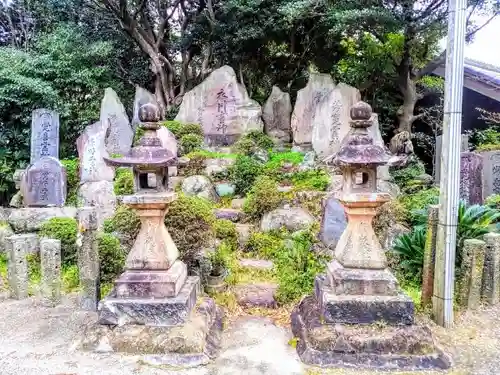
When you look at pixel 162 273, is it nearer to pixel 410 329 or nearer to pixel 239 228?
pixel 410 329

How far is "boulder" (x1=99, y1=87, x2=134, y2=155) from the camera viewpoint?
11.6m

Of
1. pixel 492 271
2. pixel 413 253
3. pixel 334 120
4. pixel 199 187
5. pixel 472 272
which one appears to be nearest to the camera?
pixel 472 272

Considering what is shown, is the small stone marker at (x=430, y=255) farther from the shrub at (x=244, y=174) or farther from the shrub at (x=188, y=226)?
the shrub at (x=244, y=174)

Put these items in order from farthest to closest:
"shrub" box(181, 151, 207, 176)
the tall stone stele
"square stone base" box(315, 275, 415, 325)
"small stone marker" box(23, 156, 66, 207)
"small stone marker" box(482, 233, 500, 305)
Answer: "shrub" box(181, 151, 207, 176) < "small stone marker" box(23, 156, 66, 207) < "small stone marker" box(482, 233, 500, 305) < "square stone base" box(315, 275, 415, 325) < the tall stone stele

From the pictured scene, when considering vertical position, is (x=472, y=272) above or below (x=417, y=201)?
below

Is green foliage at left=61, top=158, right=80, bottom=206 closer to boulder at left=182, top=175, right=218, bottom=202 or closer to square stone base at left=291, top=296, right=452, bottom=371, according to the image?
boulder at left=182, top=175, right=218, bottom=202

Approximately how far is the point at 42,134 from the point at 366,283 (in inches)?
345

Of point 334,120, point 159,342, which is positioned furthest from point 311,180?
point 159,342

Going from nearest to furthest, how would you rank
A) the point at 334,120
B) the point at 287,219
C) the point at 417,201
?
the point at 287,219, the point at 417,201, the point at 334,120

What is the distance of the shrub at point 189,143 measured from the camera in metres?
11.2

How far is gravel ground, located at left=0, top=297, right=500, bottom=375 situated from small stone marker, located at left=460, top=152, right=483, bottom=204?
3599 mm

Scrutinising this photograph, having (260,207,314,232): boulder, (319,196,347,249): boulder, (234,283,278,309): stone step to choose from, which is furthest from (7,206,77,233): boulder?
(319,196,347,249): boulder

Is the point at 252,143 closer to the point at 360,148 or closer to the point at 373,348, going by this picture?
the point at 360,148

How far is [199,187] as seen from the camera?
9.08m
